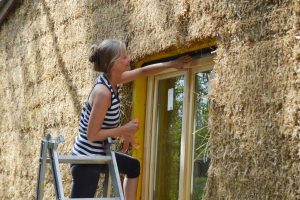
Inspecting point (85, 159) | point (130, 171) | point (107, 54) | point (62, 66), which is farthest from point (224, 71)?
point (62, 66)

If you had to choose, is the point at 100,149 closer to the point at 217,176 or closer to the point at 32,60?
the point at 217,176

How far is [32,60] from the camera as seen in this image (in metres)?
6.84

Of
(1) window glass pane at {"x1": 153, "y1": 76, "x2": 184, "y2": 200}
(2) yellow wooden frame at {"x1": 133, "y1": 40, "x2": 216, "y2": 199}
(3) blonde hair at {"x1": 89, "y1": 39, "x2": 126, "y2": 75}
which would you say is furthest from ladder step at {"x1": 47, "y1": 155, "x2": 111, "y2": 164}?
(2) yellow wooden frame at {"x1": 133, "y1": 40, "x2": 216, "y2": 199}

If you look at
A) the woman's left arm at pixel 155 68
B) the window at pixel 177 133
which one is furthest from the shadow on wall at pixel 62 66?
the woman's left arm at pixel 155 68

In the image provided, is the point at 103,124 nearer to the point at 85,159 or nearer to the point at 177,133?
the point at 85,159

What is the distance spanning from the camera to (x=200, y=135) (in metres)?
4.26

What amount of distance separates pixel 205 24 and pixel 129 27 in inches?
41.0

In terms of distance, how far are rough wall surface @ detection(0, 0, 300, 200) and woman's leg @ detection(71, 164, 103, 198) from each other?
0.72 meters

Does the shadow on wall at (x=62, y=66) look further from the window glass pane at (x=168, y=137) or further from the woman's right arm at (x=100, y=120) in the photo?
the woman's right arm at (x=100, y=120)

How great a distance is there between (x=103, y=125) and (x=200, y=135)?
0.75 metres

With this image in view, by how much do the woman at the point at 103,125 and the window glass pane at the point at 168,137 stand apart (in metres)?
0.63

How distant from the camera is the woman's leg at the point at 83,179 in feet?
12.6

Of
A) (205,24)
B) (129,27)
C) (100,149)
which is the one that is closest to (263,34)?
(205,24)

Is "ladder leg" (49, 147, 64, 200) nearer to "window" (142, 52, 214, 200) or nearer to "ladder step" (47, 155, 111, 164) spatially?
"ladder step" (47, 155, 111, 164)
